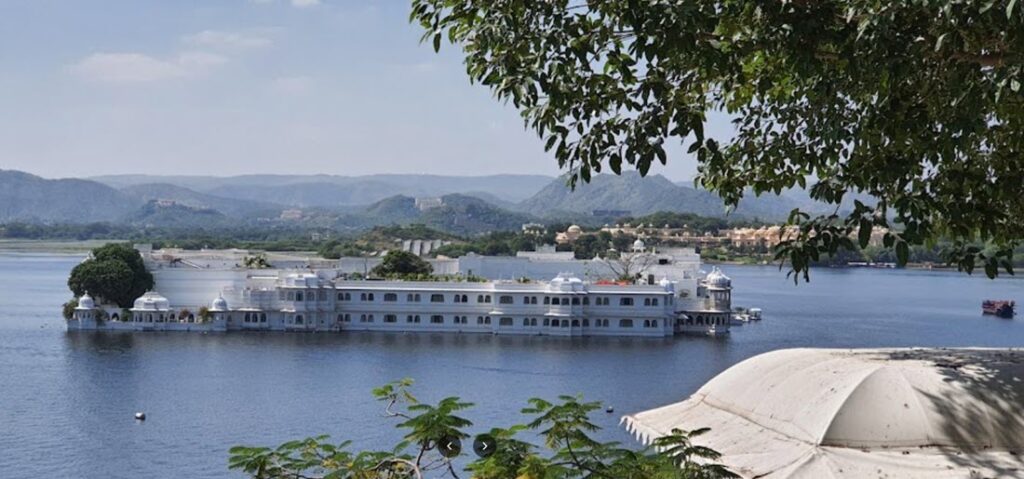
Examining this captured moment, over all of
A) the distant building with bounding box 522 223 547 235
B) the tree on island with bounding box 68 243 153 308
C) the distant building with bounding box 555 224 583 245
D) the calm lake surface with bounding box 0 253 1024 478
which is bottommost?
the calm lake surface with bounding box 0 253 1024 478

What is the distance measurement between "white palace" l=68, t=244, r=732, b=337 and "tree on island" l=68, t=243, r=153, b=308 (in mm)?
856

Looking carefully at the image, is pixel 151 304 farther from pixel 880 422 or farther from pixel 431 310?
pixel 880 422

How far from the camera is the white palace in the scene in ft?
156

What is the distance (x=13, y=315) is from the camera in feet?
182

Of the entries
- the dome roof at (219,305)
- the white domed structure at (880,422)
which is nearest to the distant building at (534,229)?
the dome roof at (219,305)

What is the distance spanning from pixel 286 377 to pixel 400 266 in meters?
25.9

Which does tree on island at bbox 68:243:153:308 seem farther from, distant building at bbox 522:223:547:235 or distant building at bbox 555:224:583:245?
distant building at bbox 522:223:547:235

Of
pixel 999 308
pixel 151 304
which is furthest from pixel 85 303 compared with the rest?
pixel 999 308

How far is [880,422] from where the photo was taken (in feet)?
23.2

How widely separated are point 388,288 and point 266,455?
43299mm

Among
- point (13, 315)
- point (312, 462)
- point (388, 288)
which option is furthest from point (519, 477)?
point (13, 315)

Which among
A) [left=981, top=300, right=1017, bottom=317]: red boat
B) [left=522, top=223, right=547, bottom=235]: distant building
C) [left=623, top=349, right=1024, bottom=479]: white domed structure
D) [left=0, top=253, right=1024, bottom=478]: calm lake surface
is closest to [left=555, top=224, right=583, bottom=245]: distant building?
[left=522, top=223, right=547, bottom=235]: distant building

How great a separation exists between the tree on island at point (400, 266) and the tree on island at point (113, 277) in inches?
465

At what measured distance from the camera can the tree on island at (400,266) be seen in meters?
58.5
